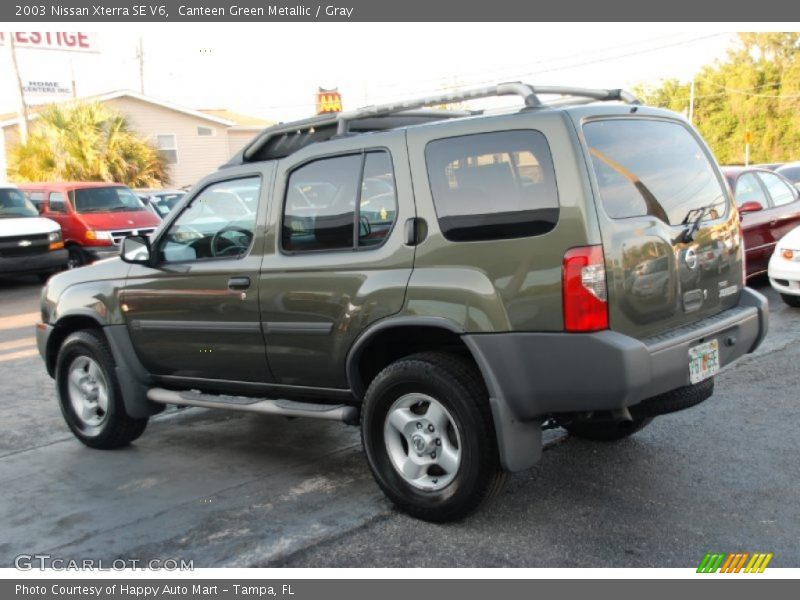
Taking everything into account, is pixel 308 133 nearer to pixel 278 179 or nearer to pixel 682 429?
pixel 278 179

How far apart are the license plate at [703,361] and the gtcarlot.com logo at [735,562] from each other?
0.80 metres

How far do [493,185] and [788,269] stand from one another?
20.2ft

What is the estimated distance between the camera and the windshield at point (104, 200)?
16.2 meters

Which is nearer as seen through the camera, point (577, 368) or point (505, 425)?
point (577, 368)

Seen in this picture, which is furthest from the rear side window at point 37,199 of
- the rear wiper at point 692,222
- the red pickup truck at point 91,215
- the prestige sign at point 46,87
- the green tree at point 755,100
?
the green tree at point 755,100

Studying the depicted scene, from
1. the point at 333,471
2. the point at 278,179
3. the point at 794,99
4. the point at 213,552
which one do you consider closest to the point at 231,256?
the point at 278,179

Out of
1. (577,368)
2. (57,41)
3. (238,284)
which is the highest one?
(57,41)

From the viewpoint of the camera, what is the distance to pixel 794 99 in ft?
174

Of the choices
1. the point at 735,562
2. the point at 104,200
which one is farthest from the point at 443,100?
the point at 104,200

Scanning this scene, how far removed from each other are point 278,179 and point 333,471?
1738 millimetres

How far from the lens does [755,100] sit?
55.9 metres

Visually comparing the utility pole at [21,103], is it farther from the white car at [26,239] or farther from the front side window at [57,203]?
the white car at [26,239]

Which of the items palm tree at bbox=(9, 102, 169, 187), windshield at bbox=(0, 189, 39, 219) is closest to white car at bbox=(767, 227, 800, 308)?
windshield at bbox=(0, 189, 39, 219)

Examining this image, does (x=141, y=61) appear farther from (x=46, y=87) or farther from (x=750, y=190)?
(x=750, y=190)
